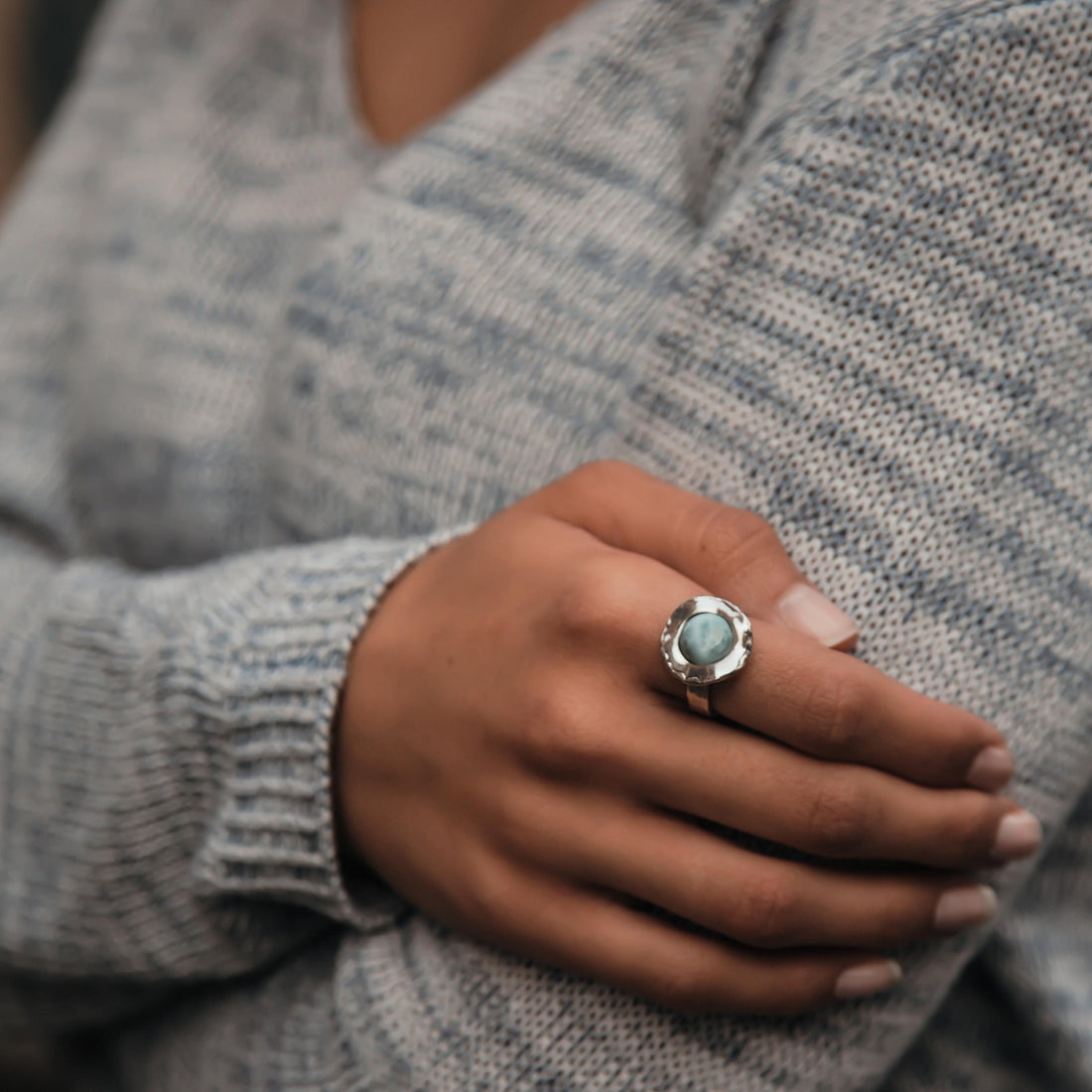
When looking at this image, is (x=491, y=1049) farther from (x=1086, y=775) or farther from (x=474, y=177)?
(x=474, y=177)

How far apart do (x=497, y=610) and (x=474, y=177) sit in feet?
0.96

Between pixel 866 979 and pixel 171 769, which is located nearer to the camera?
pixel 866 979

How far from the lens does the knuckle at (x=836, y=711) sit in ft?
1.24

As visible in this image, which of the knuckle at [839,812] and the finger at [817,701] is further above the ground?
the finger at [817,701]

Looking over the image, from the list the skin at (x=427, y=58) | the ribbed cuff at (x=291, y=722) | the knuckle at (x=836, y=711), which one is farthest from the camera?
the skin at (x=427, y=58)

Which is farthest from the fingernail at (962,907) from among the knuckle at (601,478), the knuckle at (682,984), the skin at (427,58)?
the skin at (427,58)

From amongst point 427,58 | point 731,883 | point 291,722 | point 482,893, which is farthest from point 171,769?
point 427,58

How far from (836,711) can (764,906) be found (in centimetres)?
8

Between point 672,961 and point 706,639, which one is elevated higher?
point 706,639

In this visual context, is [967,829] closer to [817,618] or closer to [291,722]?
A: [817,618]

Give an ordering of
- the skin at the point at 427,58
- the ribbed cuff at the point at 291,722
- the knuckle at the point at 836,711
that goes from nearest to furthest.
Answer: the knuckle at the point at 836,711
the ribbed cuff at the point at 291,722
the skin at the point at 427,58

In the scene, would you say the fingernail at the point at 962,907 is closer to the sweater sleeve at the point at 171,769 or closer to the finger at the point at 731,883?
the finger at the point at 731,883

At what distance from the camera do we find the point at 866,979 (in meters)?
0.42

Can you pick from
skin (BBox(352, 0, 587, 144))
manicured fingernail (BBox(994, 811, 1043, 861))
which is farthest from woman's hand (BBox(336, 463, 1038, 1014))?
skin (BBox(352, 0, 587, 144))
